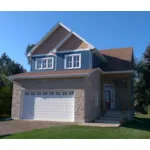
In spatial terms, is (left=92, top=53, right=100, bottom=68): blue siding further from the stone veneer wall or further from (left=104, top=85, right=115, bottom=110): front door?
the stone veneer wall

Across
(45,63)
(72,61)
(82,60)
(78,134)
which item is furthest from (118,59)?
(78,134)

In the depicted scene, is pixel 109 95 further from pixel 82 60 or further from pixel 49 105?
pixel 49 105

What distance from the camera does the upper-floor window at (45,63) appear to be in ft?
67.3

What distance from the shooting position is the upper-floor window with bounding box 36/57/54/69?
20516mm

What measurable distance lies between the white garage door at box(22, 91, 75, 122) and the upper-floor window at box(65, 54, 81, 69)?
3104 millimetres

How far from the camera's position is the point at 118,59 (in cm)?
2269

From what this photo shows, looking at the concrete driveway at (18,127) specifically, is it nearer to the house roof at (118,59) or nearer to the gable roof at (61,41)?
the gable roof at (61,41)

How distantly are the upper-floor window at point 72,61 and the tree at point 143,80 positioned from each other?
930 cm

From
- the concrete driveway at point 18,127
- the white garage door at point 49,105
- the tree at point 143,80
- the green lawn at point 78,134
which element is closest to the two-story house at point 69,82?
the white garage door at point 49,105

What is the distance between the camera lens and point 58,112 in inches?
677

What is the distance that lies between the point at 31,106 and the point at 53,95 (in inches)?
90.1

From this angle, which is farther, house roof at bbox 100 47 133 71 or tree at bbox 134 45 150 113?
tree at bbox 134 45 150 113

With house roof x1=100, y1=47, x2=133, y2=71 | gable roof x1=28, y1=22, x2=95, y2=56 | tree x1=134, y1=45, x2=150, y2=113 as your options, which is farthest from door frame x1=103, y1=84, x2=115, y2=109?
gable roof x1=28, y1=22, x2=95, y2=56

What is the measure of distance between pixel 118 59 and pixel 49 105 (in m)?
9.42
